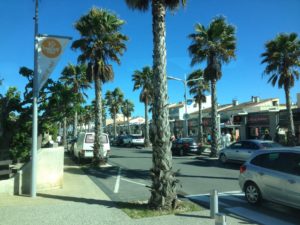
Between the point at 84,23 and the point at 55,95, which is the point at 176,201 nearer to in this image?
the point at 55,95

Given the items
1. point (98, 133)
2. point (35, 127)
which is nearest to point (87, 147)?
point (98, 133)

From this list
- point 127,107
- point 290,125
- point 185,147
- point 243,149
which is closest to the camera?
point 243,149

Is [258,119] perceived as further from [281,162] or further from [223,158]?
[281,162]

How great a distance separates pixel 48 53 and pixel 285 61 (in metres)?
19.4

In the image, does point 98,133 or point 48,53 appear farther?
point 98,133

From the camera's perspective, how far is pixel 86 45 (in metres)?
21.3

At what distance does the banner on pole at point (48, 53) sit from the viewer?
11.0 m

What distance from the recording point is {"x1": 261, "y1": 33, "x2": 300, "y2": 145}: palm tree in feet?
82.1

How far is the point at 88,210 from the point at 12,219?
1.73 m

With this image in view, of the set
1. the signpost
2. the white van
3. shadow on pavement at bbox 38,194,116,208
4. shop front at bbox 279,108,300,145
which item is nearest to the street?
shadow on pavement at bbox 38,194,116,208

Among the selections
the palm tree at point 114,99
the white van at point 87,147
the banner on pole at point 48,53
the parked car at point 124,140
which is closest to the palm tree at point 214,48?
the white van at point 87,147

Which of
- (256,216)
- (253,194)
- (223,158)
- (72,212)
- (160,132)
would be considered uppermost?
(160,132)

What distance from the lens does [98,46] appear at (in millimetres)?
21125

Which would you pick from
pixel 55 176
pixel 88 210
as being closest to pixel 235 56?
pixel 55 176
